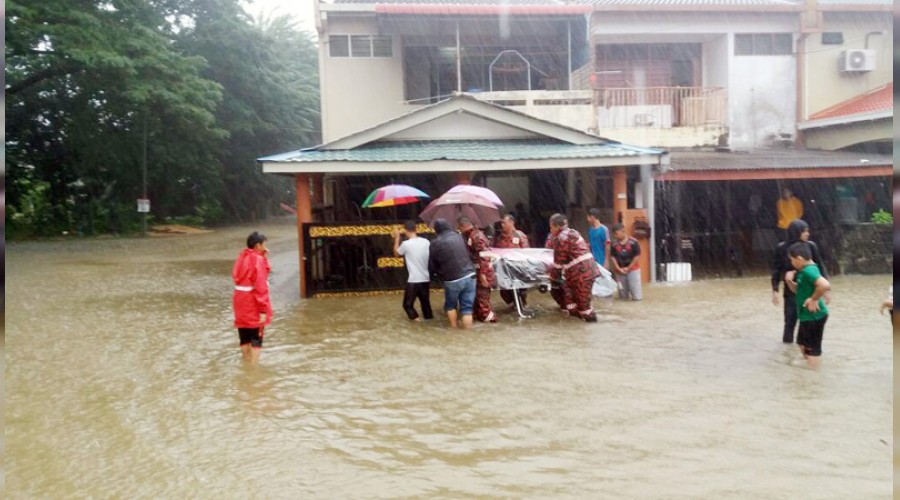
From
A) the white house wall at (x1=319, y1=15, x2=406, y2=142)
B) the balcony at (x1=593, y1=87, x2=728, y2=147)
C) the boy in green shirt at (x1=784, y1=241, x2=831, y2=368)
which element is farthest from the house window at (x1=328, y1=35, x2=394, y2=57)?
the boy in green shirt at (x1=784, y1=241, x2=831, y2=368)

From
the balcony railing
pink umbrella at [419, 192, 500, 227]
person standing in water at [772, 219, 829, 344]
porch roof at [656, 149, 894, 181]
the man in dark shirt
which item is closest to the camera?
person standing in water at [772, 219, 829, 344]

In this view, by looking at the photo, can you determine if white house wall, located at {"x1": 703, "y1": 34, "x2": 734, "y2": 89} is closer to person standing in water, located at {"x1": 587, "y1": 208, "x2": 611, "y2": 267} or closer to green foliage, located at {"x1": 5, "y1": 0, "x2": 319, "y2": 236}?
person standing in water, located at {"x1": 587, "y1": 208, "x2": 611, "y2": 267}

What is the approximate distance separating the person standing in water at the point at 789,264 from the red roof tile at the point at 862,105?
429 inches

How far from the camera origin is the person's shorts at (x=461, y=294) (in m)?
10.1

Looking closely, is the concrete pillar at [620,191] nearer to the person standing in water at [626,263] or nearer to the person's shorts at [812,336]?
the person standing in water at [626,263]

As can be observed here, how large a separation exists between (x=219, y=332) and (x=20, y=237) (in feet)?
71.1

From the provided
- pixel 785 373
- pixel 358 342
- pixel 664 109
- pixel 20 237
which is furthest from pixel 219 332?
pixel 20 237

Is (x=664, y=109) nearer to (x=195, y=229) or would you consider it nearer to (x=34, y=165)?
(x=195, y=229)

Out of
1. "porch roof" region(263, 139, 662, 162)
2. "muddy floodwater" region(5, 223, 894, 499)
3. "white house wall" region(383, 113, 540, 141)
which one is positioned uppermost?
"white house wall" region(383, 113, 540, 141)

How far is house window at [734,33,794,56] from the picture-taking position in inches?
775

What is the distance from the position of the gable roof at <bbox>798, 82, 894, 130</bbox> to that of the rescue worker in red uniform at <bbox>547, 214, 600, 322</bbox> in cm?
1035

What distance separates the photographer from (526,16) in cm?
1839

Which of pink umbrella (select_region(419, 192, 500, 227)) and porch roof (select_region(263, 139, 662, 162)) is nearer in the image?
pink umbrella (select_region(419, 192, 500, 227))

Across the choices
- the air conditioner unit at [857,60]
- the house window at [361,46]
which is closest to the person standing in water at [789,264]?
the house window at [361,46]
